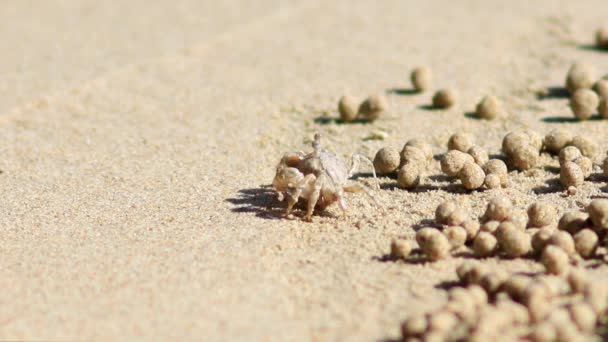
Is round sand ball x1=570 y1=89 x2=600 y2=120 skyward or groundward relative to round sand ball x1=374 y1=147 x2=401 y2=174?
skyward

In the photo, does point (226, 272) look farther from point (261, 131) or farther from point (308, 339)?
point (261, 131)

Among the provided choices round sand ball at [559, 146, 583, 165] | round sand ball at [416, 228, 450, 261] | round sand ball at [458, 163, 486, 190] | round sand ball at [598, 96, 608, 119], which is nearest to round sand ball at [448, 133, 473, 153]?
round sand ball at [458, 163, 486, 190]

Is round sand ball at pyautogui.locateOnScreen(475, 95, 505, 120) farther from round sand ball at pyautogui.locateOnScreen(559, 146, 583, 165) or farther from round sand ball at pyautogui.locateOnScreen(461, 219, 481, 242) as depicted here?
round sand ball at pyautogui.locateOnScreen(461, 219, 481, 242)

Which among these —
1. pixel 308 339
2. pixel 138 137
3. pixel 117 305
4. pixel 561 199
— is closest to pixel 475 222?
pixel 561 199

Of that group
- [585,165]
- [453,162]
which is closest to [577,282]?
[453,162]

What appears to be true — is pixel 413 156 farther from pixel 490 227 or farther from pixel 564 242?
pixel 564 242

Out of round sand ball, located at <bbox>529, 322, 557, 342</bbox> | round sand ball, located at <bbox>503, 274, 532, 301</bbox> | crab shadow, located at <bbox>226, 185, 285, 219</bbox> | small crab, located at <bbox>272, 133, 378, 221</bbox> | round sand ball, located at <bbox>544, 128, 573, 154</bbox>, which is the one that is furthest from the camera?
round sand ball, located at <bbox>544, 128, 573, 154</bbox>
